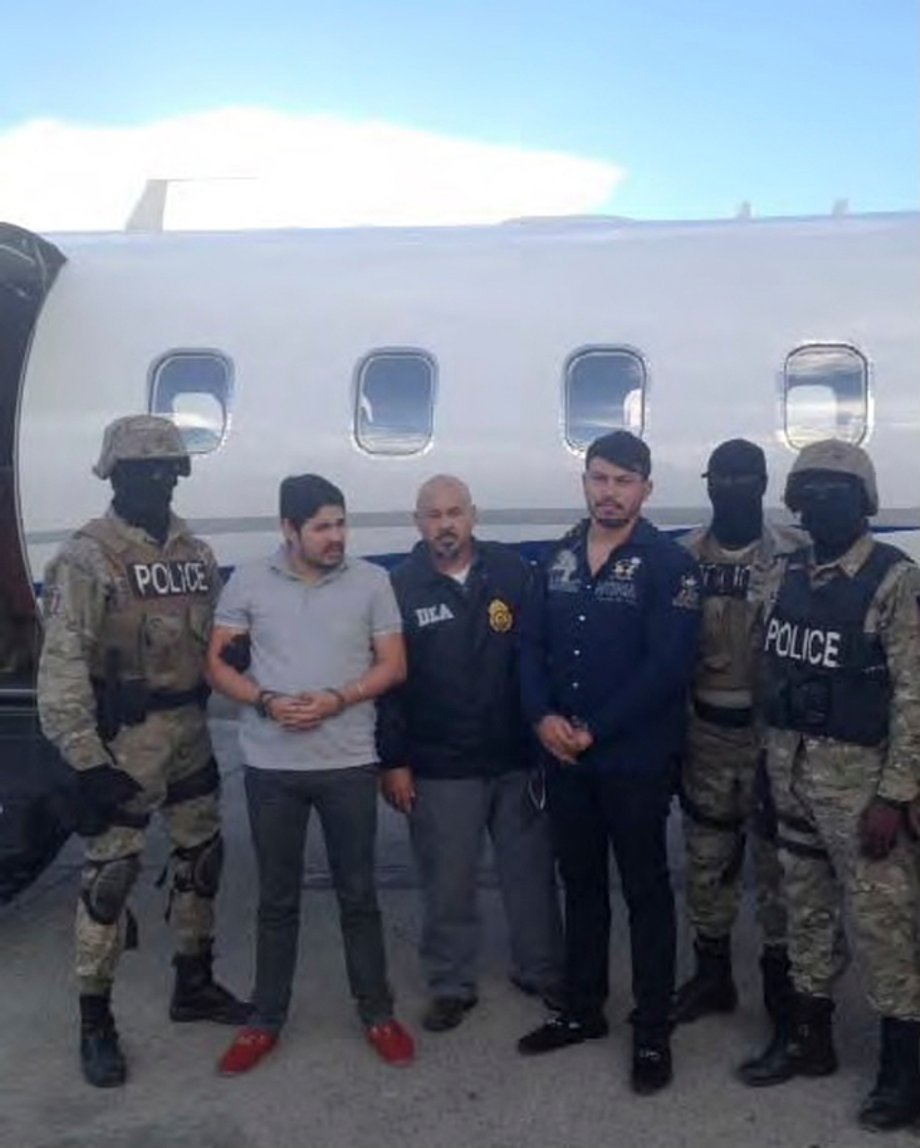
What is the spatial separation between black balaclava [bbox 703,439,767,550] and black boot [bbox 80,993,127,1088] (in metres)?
2.74

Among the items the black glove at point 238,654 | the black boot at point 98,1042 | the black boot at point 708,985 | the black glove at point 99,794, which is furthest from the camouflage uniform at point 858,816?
the black boot at point 98,1042

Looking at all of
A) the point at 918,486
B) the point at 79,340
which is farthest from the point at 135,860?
the point at 918,486

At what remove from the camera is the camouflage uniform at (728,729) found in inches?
207

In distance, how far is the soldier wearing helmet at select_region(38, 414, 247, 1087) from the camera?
5.09 m

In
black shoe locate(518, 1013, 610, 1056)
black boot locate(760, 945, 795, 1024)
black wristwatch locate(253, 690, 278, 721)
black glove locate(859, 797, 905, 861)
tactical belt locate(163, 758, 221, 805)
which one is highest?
black wristwatch locate(253, 690, 278, 721)

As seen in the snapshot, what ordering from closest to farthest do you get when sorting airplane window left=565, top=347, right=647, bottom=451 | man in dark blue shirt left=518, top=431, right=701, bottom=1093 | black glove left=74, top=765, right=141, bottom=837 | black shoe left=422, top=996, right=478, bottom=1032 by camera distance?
man in dark blue shirt left=518, top=431, right=701, bottom=1093 < black glove left=74, top=765, right=141, bottom=837 < black shoe left=422, top=996, right=478, bottom=1032 < airplane window left=565, top=347, right=647, bottom=451

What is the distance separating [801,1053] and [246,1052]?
1888 mm

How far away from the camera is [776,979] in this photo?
17.2ft

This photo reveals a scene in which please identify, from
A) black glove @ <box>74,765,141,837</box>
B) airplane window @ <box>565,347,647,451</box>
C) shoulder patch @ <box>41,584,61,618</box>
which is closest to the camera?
black glove @ <box>74,765,141,837</box>

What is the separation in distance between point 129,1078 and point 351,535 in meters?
2.71

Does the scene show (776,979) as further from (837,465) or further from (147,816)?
(147,816)

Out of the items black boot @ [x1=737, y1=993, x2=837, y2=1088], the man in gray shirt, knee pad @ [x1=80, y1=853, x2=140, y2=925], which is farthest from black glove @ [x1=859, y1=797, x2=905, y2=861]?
knee pad @ [x1=80, y1=853, x2=140, y2=925]

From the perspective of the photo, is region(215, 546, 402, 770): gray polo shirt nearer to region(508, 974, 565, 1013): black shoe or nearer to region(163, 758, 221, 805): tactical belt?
region(163, 758, 221, 805): tactical belt

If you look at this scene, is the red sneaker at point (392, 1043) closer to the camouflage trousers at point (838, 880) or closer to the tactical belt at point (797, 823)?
the camouflage trousers at point (838, 880)
